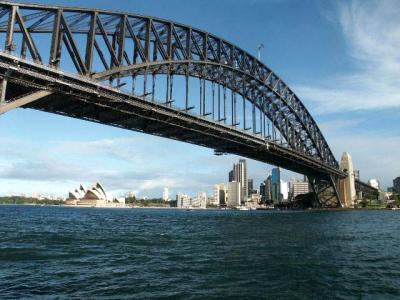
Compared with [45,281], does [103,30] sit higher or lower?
higher

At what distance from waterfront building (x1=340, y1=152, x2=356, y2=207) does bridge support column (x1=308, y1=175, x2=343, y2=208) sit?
16.0ft

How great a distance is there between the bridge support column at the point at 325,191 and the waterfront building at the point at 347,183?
4.88 meters

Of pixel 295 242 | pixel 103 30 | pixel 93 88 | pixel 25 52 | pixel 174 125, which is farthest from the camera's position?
pixel 174 125

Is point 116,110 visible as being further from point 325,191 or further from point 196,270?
point 325,191

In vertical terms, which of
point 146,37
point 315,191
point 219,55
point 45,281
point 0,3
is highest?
point 219,55

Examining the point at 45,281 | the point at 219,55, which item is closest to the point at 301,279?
the point at 45,281

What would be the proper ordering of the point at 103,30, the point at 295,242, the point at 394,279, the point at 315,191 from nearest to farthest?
the point at 394,279
the point at 295,242
the point at 103,30
the point at 315,191

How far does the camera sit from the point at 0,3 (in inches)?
1692

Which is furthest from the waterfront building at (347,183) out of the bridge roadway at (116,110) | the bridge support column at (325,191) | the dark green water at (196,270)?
the dark green water at (196,270)

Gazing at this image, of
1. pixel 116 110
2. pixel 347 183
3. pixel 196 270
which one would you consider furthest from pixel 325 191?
pixel 196 270

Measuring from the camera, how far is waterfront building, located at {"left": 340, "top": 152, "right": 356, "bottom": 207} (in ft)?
500

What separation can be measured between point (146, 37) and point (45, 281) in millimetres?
50502

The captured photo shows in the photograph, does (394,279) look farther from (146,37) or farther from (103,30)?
(146,37)

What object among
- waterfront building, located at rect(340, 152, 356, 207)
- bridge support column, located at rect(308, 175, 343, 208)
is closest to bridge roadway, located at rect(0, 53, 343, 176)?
bridge support column, located at rect(308, 175, 343, 208)
